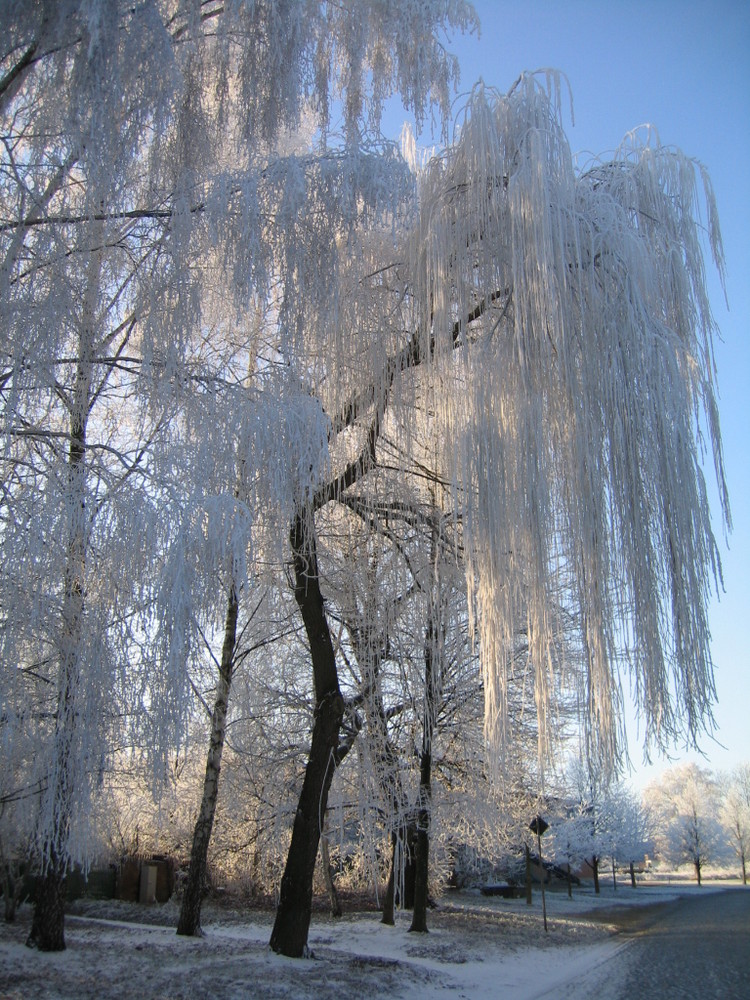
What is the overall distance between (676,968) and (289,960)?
351cm

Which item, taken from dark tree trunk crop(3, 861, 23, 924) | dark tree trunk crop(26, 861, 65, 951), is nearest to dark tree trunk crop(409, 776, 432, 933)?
dark tree trunk crop(26, 861, 65, 951)

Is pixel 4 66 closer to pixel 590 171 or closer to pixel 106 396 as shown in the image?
pixel 106 396

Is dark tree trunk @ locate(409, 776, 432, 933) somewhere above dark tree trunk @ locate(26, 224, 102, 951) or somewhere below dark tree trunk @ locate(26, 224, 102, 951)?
below

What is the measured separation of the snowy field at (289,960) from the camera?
5.45 metres

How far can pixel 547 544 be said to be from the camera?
4145mm

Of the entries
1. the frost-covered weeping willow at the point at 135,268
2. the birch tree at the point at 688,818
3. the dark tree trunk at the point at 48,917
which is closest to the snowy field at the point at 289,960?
the dark tree trunk at the point at 48,917

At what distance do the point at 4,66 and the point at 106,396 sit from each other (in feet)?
6.52

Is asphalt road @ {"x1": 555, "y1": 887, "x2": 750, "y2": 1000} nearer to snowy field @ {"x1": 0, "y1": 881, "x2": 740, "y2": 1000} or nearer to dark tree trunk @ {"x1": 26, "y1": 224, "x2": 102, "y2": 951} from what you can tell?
snowy field @ {"x1": 0, "y1": 881, "x2": 740, "y2": 1000}

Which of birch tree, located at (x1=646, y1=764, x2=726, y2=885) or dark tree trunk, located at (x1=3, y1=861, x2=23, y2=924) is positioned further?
birch tree, located at (x1=646, y1=764, x2=726, y2=885)

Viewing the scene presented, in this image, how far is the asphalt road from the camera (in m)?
5.50

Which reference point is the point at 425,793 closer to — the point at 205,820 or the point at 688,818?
the point at 205,820

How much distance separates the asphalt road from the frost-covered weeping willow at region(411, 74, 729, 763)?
290cm

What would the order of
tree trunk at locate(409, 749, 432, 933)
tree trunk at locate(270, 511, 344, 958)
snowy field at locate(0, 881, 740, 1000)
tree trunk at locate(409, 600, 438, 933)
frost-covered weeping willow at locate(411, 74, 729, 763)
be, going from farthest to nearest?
tree trunk at locate(409, 749, 432, 933), tree trunk at locate(409, 600, 438, 933), tree trunk at locate(270, 511, 344, 958), snowy field at locate(0, 881, 740, 1000), frost-covered weeping willow at locate(411, 74, 729, 763)

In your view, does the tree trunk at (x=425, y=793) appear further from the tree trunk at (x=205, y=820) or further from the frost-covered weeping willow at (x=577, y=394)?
the frost-covered weeping willow at (x=577, y=394)
